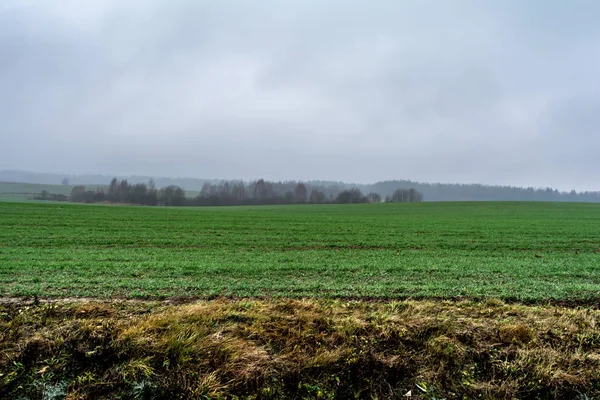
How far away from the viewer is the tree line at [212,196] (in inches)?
3784

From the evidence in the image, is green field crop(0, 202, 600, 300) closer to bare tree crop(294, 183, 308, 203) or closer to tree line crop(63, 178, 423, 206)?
tree line crop(63, 178, 423, 206)

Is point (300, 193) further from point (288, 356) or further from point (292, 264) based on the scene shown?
point (288, 356)

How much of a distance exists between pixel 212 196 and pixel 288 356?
105 metres

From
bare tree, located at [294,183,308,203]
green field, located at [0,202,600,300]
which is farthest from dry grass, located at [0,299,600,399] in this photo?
bare tree, located at [294,183,308,203]

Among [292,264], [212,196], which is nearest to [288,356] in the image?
[292,264]

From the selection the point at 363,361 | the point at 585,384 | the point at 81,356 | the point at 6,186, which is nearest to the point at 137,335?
the point at 81,356

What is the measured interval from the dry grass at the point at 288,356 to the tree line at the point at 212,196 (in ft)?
317

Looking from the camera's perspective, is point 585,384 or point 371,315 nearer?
point 585,384

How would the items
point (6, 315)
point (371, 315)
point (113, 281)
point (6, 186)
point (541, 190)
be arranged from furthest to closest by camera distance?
point (541, 190), point (6, 186), point (113, 281), point (371, 315), point (6, 315)

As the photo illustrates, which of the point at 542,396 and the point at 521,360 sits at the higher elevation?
the point at 521,360

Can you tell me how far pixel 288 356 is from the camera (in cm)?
389

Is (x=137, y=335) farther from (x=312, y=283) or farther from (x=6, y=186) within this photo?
(x=6, y=186)

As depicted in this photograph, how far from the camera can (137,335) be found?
4090 millimetres

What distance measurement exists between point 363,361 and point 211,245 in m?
15.5
